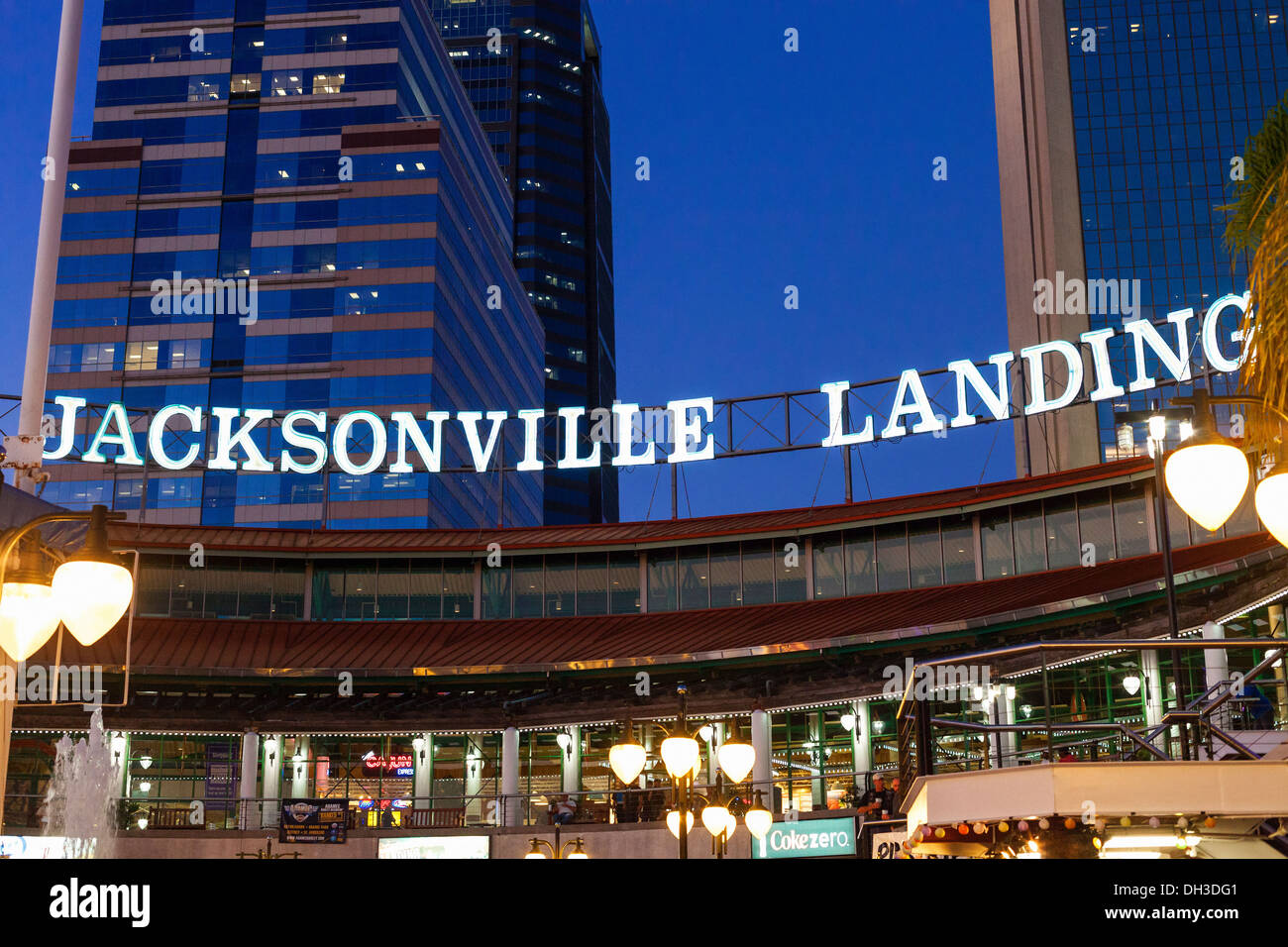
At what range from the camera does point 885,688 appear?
3831cm

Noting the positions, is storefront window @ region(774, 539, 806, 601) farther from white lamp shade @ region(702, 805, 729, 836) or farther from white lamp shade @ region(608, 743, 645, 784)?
white lamp shade @ region(608, 743, 645, 784)

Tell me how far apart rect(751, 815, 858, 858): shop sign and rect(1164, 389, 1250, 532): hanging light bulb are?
26059 mm

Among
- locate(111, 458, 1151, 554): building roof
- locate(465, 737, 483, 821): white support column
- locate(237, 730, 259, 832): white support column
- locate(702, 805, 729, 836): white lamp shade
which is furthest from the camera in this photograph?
locate(111, 458, 1151, 554): building roof

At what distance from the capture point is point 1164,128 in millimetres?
96875

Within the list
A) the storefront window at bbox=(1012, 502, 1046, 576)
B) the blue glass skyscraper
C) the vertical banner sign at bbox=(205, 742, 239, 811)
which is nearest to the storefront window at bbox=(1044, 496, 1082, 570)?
the storefront window at bbox=(1012, 502, 1046, 576)

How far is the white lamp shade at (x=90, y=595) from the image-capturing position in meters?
8.30

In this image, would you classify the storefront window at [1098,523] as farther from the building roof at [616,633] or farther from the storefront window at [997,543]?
the storefront window at [997,543]

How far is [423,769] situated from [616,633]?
24.9ft

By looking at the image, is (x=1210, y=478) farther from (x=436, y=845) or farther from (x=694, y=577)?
(x=694, y=577)

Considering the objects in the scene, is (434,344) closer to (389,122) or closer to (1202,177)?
(389,122)

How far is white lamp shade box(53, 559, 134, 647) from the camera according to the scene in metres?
8.30

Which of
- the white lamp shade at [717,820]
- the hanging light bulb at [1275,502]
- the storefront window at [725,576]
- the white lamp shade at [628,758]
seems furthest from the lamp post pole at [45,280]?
the storefront window at [725,576]

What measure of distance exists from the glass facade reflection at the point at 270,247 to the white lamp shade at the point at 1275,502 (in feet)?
318
